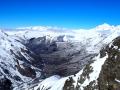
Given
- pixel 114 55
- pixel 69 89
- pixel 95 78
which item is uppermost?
pixel 114 55

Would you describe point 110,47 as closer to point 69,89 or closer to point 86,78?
point 86,78

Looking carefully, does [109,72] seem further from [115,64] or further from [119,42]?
[119,42]

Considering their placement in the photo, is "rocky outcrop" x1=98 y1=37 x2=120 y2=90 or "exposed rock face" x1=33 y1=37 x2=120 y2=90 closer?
"rocky outcrop" x1=98 y1=37 x2=120 y2=90

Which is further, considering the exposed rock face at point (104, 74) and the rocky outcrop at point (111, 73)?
the exposed rock face at point (104, 74)

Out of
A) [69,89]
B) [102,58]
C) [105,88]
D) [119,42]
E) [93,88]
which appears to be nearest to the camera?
[105,88]

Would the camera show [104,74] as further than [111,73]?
Yes

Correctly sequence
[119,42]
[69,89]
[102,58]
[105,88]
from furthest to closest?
[69,89], [102,58], [119,42], [105,88]

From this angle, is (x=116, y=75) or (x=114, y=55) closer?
(x=116, y=75)

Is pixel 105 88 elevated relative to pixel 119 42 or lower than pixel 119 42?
lower

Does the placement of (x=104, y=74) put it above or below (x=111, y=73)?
below

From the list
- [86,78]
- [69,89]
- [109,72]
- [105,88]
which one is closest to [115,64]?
[109,72]
